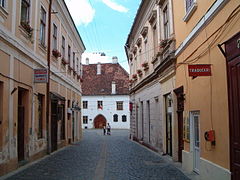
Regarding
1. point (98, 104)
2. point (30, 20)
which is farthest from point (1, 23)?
point (98, 104)

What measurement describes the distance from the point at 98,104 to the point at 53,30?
42.0 m

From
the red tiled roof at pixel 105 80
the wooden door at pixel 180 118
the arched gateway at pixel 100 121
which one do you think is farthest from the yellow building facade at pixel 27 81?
the arched gateway at pixel 100 121

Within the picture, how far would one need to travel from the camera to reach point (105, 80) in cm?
5838

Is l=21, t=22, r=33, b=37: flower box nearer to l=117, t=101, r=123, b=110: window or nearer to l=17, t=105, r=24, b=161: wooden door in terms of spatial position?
l=17, t=105, r=24, b=161: wooden door

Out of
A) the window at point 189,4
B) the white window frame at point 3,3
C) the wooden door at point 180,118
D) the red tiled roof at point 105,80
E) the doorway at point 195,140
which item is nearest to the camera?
the window at point 189,4

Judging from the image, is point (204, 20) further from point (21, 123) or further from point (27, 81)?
point (21, 123)

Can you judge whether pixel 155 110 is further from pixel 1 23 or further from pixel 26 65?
pixel 1 23

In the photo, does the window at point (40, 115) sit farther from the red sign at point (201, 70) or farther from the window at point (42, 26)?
the red sign at point (201, 70)

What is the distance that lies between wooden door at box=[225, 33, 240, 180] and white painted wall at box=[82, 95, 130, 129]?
5116 cm

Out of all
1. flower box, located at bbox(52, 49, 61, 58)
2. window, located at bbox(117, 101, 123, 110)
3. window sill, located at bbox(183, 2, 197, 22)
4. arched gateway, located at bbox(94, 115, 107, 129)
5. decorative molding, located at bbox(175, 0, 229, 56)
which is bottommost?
arched gateway, located at bbox(94, 115, 107, 129)

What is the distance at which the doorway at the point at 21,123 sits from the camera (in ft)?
37.3

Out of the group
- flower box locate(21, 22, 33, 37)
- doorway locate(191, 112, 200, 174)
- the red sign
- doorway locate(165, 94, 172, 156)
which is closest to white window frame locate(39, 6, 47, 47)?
flower box locate(21, 22, 33, 37)

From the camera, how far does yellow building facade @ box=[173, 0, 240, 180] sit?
241 inches

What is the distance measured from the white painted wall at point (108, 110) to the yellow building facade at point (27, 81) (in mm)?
38688
